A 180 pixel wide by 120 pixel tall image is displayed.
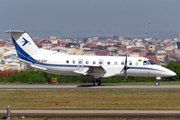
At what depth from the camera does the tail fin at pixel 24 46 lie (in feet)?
119

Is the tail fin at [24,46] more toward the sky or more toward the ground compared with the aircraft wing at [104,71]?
more toward the sky

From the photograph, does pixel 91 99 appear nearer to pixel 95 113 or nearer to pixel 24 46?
pixel 95 113

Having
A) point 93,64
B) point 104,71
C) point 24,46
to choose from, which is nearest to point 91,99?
point 104,71

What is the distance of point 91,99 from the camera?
87.0 feet

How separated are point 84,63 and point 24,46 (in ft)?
26.5

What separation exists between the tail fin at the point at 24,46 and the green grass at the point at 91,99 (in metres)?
6.52

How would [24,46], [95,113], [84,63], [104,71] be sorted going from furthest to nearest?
[24,46]
[84,63]
[104,71]
[95,113]

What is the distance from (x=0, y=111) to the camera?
804 inches

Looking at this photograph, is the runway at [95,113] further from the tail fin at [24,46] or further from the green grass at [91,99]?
the tail fin at [24,46]

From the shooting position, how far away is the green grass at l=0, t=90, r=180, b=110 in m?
22.8

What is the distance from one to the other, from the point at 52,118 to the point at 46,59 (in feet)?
61.1

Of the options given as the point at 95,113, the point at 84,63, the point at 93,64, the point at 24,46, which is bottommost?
the point at 95,113

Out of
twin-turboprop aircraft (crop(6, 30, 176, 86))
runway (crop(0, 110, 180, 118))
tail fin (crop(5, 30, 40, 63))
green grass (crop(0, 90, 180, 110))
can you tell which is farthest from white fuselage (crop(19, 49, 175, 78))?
runway (crop(0, 110, 180, 118))

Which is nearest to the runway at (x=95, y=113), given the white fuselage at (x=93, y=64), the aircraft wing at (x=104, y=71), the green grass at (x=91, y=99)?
the green grass at (x=91, y=99)
